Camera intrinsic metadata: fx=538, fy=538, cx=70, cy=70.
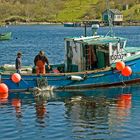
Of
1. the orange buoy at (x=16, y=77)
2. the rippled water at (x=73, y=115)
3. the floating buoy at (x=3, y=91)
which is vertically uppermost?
the orange buoy at (x=16, y=77)

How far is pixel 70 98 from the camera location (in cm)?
3244

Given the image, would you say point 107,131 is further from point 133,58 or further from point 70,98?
point 133,58

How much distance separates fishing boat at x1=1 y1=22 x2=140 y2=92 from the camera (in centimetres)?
3412

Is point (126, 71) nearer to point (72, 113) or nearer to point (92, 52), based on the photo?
point (92, 52)

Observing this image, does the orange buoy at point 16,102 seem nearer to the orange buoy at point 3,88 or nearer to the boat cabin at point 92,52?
the orange buoy at point 3,88

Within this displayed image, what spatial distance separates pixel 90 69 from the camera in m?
35.7

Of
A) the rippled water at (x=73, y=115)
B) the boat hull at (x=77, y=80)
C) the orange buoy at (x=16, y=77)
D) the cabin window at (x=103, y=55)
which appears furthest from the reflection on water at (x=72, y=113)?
the cabin window at (x=103, y=55)

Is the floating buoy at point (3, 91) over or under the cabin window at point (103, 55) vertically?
under

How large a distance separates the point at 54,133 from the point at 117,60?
13.3 m

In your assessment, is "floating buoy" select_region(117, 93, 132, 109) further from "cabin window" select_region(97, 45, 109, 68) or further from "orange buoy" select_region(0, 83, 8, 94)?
"orange buoy" select_region(0, 83, 8, 94)

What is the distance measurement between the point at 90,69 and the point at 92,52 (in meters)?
1.14

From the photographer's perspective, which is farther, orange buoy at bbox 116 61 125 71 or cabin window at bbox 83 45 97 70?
cabin window at bbox 83 45 97 70

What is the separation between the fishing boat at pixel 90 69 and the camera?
1344 inches

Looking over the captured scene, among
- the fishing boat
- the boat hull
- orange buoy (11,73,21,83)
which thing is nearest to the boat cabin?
the fishing boat
